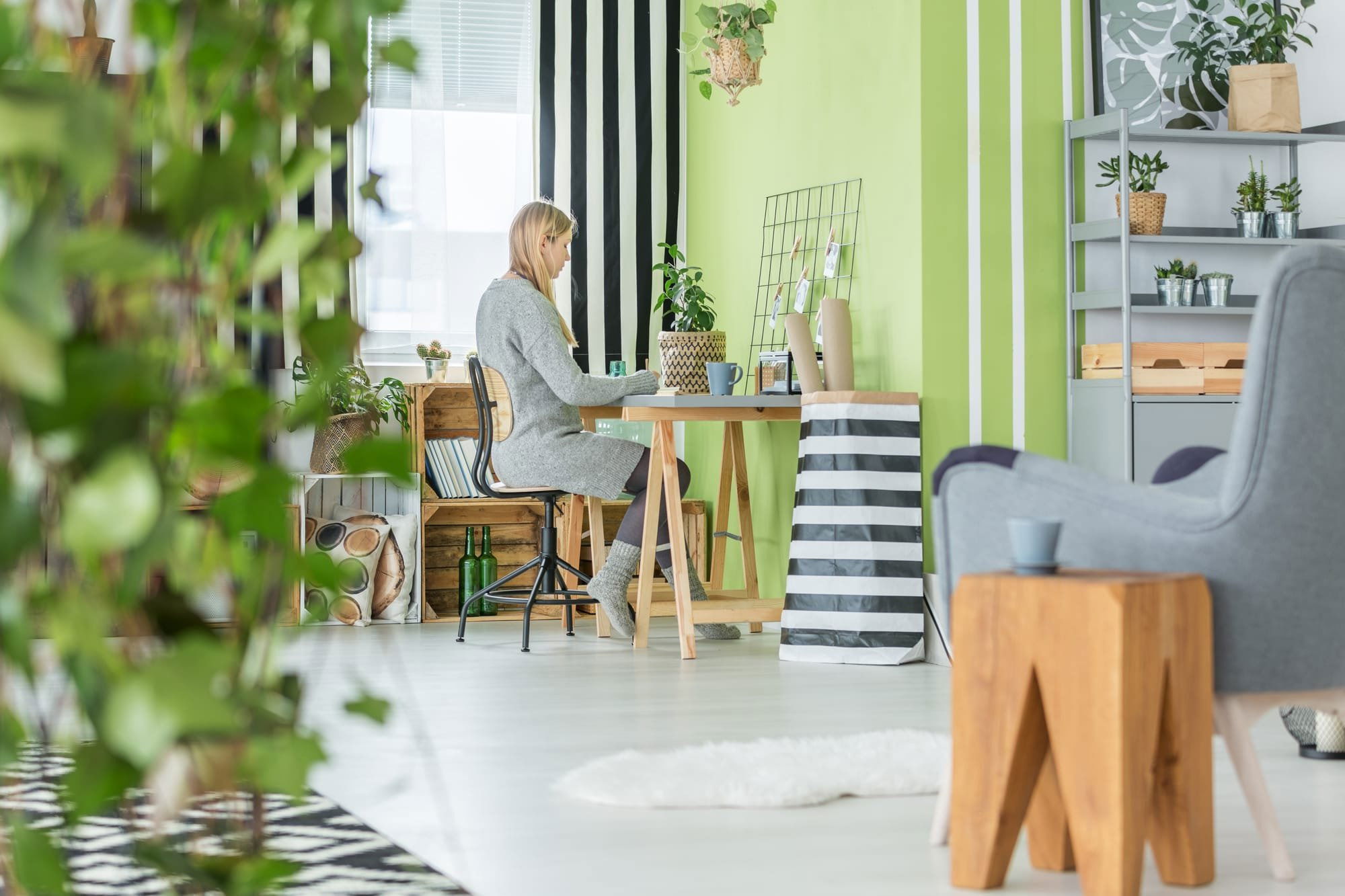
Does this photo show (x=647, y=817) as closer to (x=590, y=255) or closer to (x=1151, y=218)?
(x=1151, y=218)

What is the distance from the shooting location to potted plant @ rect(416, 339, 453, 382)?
5.76 m

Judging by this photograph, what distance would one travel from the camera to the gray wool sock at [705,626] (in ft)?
15.9

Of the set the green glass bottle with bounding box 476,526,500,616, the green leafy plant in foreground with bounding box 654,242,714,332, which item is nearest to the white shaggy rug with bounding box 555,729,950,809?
the green leafy plant in foreground with bounding box 654,242,714,332

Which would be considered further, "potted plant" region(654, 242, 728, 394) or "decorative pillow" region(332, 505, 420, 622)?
"decorative pillow" region(332, 505, 420, 622)

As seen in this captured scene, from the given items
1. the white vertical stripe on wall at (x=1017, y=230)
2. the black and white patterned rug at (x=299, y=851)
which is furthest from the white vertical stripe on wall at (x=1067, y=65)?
the black and white patterned rug at (x=299, y=851)

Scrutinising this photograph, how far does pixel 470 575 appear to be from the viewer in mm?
5629

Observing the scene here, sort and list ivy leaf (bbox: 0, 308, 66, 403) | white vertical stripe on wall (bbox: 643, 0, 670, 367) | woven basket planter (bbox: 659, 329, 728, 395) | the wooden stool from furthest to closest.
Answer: white vertical stripe on wall (bbox: 643, 0, 670, 367) → woven basket planter (bbox: 659, 329, 728, 395) → the wooden stool → ivy leaf (bbox: 0, 308, 66, 403)

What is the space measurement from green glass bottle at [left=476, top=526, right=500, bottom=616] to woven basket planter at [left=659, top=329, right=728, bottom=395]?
1.03 m

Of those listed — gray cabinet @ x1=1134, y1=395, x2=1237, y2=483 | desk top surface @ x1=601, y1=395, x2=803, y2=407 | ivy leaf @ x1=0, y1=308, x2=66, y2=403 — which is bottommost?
gray cabinet @ x1=1134, y1=395, x2=1237, y2=483

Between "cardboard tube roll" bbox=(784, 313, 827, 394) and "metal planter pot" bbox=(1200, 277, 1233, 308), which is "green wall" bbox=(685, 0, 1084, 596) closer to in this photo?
"cardboard tube roll" bbox=(784, 313, 827, 394)

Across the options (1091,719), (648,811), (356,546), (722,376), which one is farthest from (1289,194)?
(356,546)

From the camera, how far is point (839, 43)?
4941 millimetres

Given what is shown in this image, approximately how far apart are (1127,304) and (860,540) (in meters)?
0.99

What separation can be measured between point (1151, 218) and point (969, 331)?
0.61 metres
